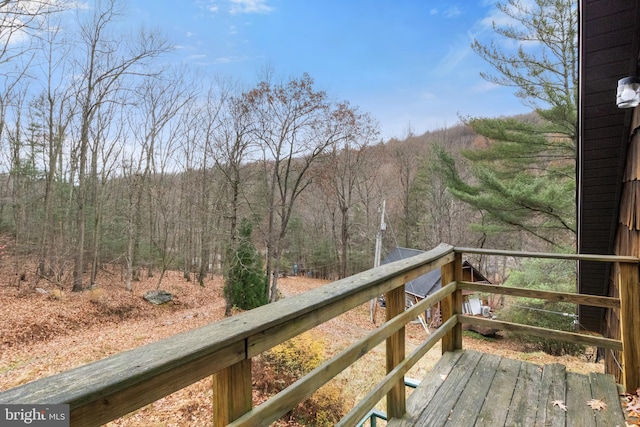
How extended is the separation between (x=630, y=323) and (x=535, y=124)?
28.4ft

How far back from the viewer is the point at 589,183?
3594 millimetres

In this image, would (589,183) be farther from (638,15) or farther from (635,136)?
(638,15)

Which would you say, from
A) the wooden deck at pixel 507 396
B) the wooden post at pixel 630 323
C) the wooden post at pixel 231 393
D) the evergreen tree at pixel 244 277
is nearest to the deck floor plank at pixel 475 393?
the wooden deck at pixel 507 396

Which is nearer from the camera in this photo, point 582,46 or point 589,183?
point 582,46

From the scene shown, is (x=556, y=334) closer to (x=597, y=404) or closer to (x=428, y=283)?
(x=597, y=404)

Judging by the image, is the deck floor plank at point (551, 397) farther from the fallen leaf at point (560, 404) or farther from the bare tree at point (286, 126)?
the bare tree at point (286, 126)

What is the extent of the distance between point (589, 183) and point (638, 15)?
1720 mm

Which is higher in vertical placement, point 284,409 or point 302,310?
point 302,310

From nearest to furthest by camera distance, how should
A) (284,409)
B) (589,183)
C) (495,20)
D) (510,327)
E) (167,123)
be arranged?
(284,409) < (510,327) < (589,183) < (495,20) < (167,123)

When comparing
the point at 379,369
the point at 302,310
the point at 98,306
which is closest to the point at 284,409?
the point at 302,310

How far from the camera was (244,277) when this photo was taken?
12.3 m

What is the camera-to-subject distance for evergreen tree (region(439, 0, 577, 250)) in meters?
8.61

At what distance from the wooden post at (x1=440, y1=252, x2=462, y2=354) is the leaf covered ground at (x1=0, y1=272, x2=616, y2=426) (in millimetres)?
3963

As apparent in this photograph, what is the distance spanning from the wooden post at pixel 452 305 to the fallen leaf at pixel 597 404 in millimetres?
903
